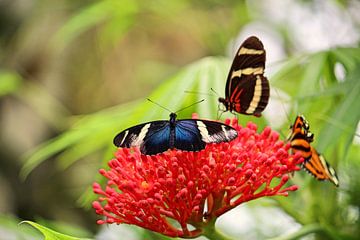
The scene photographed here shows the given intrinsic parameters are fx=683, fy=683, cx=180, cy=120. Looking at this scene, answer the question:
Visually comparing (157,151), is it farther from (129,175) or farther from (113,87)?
(113,87)

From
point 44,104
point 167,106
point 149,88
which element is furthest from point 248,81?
point 149,88

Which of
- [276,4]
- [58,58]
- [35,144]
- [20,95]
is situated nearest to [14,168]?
[35,144]

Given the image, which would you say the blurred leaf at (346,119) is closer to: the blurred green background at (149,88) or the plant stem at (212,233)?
the blurred green background at (149,88)

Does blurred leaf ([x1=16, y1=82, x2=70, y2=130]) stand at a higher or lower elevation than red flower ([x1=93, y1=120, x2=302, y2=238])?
lower

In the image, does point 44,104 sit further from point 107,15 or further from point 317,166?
point 317,166

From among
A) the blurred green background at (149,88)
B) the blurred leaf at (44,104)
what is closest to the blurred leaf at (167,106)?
the blurred green background at (149,88)

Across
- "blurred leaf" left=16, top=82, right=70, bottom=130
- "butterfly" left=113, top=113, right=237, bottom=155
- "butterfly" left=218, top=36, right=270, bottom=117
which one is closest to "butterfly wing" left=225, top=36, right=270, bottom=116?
"butterfly" left=218, top=36, right=270, bottom=117

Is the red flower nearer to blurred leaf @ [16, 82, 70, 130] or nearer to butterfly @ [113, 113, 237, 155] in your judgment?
butterfly @ [113, 113, 237, 155]
